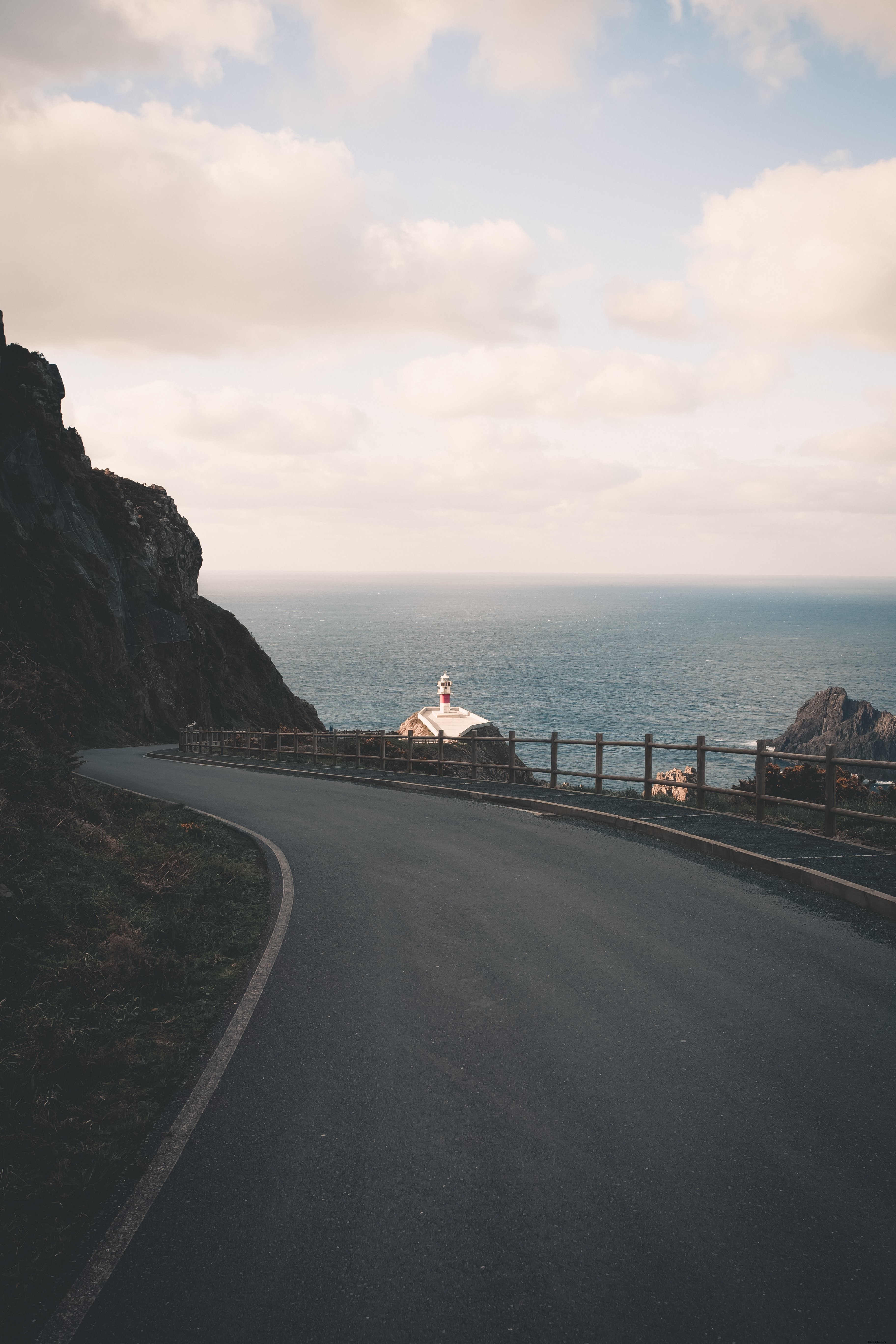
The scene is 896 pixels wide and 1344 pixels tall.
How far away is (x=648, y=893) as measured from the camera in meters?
8.83

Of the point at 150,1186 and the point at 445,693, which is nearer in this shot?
the point at 150,1186

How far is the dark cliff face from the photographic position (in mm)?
32938

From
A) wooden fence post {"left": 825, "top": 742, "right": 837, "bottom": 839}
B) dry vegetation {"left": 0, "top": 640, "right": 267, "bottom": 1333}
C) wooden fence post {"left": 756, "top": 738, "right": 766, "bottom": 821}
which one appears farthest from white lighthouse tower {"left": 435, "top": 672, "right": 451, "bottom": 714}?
wooden fence post {"left": 825, "top": 742, "right": 837, "bottom": 839}

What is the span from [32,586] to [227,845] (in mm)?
22926

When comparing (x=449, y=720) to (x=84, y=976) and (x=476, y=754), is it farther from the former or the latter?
(x=84, y=976)

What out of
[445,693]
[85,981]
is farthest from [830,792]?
[445,693]

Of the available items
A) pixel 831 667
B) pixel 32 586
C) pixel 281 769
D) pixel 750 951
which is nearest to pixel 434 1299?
pixel 750 951

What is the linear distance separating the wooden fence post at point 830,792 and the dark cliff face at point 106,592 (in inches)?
789

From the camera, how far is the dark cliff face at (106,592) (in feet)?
108

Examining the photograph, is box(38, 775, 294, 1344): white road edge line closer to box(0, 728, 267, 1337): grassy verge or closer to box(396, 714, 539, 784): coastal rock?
box(0, 728, 267, 1337): grassy verge

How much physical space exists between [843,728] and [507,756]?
160 ft

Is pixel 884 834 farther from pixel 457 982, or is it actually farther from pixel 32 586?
pixel 32 586

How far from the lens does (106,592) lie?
39750 mm

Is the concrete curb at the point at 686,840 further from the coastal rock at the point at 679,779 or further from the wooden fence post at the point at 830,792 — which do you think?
the coastal rock at the point at 679,779
